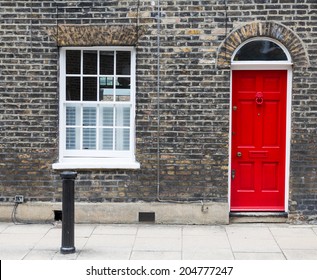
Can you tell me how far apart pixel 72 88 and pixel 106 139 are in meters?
0.98

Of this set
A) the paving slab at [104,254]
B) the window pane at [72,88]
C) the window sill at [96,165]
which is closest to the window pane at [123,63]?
the window pane at [72,88]

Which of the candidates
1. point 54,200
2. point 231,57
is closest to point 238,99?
point 231,57

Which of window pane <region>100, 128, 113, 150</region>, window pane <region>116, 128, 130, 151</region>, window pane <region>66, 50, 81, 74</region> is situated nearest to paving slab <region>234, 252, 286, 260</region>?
window pane <region>116, 128, 130, 151</region>

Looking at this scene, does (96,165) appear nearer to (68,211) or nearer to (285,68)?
(68,211)

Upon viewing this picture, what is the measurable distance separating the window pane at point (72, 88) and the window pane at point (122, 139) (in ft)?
2.87

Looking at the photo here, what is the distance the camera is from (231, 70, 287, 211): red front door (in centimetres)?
849

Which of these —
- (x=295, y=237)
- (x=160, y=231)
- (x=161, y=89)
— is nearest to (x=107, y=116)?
(x=161, y=89)

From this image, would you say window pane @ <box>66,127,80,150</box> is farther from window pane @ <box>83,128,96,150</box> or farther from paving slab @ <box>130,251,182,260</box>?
paving slab @ <box>130,251,182,260</box>

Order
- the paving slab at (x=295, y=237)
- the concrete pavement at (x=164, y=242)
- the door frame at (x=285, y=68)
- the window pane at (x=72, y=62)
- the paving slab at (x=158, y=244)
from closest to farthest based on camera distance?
the concrete pavement at (x=164, y=242) → the paving slab at (x=158, y=244) → the paving slab at (x=295, y=237) → the door frame at (x=285, y=68) → the window pane at (x=72, y=62)

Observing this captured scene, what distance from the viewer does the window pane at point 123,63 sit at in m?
8.55

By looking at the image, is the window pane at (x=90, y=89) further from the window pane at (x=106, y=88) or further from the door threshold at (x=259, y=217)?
the door threshold at (x=259, y=217)

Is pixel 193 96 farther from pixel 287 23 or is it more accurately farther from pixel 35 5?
pixel 35 5

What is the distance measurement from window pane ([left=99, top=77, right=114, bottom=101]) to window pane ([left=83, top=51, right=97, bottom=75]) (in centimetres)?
19

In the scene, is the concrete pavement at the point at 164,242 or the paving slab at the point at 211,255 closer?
the paving slab at the point at 211,255
